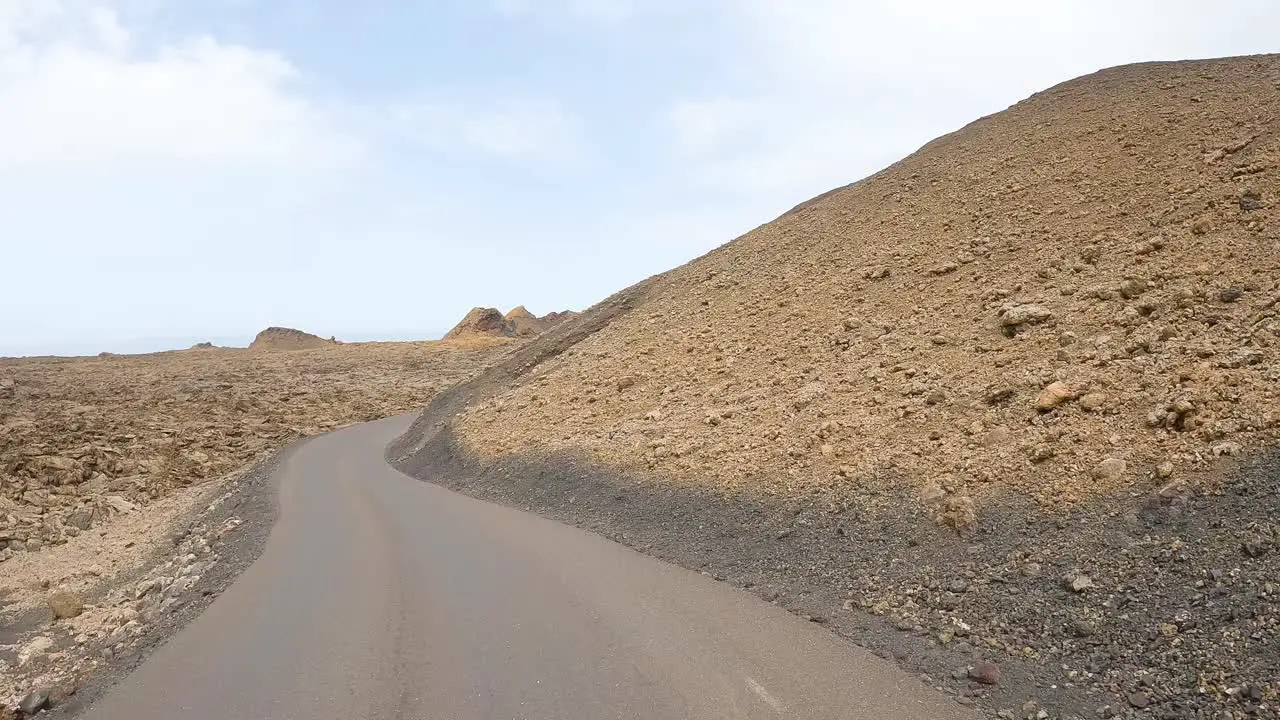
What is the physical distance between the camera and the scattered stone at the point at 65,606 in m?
12.0

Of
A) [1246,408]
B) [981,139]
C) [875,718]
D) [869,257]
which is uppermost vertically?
Answer: [981,139]

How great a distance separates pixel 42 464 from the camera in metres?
22.9

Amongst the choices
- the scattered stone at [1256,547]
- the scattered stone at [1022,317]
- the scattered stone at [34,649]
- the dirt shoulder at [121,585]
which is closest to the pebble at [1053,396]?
the scattered stone at [1022,317]

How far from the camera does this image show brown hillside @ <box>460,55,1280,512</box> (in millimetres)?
8125

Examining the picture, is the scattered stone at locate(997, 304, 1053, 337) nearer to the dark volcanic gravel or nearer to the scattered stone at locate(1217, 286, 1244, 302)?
the scattered stone at locate(1217, 286, 1244, 302)

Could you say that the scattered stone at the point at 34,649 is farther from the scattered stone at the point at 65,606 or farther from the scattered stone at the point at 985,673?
the scattered stone at the point at 985,673

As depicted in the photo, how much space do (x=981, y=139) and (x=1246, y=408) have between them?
14.9m

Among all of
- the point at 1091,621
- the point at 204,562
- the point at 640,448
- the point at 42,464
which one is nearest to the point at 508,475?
the point at 640,448

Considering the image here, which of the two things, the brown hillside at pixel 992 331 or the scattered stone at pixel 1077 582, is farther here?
the brown hillside at pixel 992 331

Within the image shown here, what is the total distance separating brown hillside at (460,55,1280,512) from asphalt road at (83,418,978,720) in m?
2.28

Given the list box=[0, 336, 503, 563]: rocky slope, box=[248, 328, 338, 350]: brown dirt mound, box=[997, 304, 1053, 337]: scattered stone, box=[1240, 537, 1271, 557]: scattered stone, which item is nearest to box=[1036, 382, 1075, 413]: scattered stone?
box=[997, 304, 1053, 337]: scattered stone

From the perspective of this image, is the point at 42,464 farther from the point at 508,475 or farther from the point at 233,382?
the point at 233,382

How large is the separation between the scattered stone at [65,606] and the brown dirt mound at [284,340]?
205 ft

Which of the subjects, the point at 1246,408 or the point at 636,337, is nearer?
the point at 1246,408
